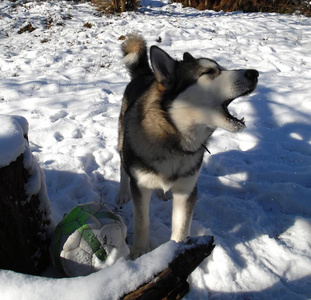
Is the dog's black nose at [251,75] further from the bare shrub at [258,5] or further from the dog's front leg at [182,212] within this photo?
the bare shrub at [258,5]

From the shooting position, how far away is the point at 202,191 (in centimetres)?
289

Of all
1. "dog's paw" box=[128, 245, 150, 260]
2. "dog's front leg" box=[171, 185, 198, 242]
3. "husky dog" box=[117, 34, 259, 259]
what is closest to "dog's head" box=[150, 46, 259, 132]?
"husky dog" box=[117, 34, 259, 259]

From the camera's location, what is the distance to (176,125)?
1.93m

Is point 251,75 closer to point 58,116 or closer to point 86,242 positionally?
point 86,242

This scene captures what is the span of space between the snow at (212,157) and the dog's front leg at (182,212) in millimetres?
190

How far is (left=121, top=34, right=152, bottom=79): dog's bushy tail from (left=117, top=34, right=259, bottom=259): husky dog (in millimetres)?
844

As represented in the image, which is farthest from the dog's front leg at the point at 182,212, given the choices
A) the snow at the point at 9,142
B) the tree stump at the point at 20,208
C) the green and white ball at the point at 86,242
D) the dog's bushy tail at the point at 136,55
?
the dog's bushy tail at the point at 136,55

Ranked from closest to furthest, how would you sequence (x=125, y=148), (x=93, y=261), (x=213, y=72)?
(x=93, y=261) → (x=213, y=72) → (x=125, y=148)

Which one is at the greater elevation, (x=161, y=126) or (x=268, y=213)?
(x=161, y=126)

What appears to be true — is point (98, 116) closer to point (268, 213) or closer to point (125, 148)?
point (125, 148)

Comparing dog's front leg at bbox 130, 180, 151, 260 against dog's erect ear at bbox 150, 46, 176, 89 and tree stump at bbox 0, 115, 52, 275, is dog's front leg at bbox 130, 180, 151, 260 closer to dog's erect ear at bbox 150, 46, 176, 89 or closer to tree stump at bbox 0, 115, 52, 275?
tree stump at bbox 0, 115, 52, 275

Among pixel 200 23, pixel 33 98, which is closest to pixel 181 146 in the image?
pixel 33 98

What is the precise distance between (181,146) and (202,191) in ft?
3.50

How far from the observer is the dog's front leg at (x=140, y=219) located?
85.3 inches
